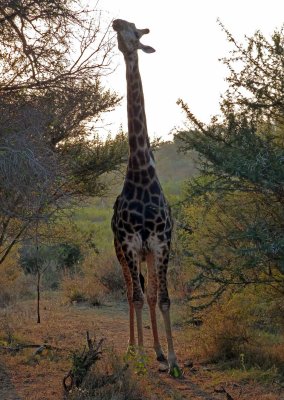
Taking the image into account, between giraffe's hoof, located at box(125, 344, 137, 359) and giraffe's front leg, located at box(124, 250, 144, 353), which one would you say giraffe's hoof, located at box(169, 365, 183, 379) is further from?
giraffe's front leg, located at box(124, 250, 144, 353)

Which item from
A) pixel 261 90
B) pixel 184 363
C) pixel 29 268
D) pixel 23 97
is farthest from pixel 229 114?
pixel 29 268

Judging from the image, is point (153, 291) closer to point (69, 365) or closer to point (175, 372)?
point (175, 372)

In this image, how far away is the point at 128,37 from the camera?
995cm

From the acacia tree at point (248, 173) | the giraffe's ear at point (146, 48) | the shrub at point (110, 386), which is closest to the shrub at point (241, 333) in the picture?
the acacia tree at point (248, 173)

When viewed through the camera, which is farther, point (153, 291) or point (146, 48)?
point (146, 48)

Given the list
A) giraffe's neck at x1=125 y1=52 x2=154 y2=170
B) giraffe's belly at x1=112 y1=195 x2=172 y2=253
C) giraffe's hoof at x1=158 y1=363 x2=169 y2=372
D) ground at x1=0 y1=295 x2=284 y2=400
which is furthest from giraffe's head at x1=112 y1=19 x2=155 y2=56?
giraffe's hoof at x1=158 y1=363 x2=169 y2=372

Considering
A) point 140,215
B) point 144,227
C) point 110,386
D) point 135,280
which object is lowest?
point 110,386

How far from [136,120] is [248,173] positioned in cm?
265

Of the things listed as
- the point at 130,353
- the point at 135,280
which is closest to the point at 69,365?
the point at 130,353

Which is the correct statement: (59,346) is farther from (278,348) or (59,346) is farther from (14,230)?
(278,348)

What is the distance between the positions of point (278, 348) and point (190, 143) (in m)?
2.78

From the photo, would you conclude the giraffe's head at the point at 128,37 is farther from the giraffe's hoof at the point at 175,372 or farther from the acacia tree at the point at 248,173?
the giraffe's hoof at the point at 175,372

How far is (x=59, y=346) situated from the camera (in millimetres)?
11320

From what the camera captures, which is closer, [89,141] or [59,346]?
[59,346]
